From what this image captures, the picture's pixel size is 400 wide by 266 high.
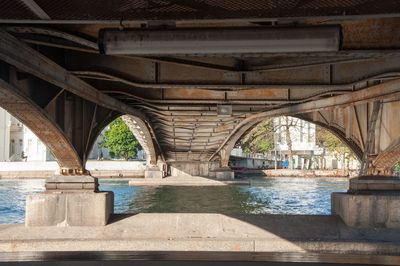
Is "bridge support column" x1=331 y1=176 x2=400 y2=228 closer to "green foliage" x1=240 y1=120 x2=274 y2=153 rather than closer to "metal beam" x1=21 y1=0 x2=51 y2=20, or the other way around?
"metal beam" x1=21 y1=0 x2=51 y2=20

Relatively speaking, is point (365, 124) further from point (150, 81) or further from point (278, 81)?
point (150, 81)

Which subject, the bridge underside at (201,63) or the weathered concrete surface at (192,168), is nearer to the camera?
the bridge underside at (201,63)

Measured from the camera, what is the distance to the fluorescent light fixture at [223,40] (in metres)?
7.72

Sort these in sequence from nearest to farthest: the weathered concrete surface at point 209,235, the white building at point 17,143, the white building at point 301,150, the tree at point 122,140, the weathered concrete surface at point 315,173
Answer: the weathered concrete surface at point 209,235 < the weathered concrete surface at point 315,173 < the white building at point 17,143 < the tree at point 122,140 < the white building at point 301,150

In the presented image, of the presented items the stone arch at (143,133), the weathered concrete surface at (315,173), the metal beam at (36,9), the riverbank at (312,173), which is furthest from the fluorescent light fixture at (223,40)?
the weathered concrete surface at (315,173)

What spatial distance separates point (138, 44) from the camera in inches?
314

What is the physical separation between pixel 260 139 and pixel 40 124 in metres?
96.0

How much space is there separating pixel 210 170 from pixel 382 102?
156ft

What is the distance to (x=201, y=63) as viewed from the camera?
509 inches

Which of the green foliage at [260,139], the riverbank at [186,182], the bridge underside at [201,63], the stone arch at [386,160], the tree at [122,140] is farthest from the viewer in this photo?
the green foliage at [260,139]

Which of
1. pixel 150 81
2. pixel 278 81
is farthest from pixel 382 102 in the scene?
pixel 150 81

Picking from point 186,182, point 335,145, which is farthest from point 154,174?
point 335,145

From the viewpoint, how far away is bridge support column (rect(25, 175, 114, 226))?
623 inches

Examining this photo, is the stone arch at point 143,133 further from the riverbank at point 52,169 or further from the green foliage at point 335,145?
the green foliage at point 335,145
